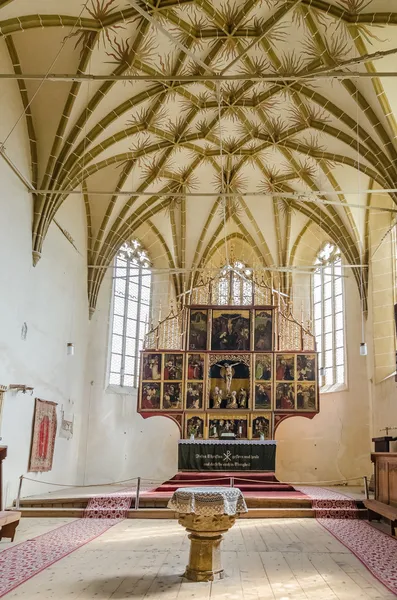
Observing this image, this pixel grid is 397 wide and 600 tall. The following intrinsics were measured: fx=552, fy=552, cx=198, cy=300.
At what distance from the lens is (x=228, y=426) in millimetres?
17891

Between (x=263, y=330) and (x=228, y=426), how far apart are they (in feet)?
11.2

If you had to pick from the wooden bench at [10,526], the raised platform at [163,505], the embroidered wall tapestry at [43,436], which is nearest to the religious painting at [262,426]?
the raised platform at [163,505]

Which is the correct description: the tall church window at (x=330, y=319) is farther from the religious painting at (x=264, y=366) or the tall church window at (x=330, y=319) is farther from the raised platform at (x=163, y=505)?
the raised platform at (x=163, y=505)

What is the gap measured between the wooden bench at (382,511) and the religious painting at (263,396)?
5.53 meters

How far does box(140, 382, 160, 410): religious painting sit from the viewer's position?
1792 cm

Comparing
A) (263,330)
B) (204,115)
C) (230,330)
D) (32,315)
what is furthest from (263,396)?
(204,115)

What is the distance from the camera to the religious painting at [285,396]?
17781 millimetres

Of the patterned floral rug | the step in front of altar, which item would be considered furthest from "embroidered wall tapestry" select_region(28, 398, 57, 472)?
the patterned floral rug

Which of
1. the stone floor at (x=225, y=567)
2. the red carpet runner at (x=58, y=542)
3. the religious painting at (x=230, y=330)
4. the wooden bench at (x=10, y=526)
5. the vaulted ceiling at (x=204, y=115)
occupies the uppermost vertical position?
the vaulted ceiling at (x=204, y=115)

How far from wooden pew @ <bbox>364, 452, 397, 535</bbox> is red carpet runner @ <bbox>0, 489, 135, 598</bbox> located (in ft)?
18.2

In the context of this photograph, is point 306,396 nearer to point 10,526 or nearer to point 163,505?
point 163,505

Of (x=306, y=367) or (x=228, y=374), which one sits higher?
(x=306, y=367)

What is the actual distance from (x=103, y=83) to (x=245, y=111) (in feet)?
15.0

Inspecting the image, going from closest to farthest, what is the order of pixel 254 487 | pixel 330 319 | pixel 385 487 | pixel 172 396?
1. pixel 385 487
2. pixel 254 487
3. pixel 172 396
4. pixel 330 319
